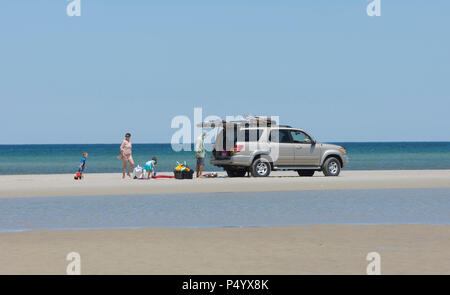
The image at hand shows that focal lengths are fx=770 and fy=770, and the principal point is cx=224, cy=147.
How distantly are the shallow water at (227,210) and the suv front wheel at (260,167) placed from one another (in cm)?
797

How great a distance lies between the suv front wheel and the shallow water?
7971 mm

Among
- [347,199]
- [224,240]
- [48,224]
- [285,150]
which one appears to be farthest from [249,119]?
[224,240]

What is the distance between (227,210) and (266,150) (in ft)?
44.7

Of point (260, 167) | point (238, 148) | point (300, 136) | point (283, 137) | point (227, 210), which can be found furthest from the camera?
point (300, 136)

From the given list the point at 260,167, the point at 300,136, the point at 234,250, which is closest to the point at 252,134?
the point at 260,167

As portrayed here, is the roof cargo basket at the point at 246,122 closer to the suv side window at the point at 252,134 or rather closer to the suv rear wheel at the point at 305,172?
the suv side window at the point at 252,134

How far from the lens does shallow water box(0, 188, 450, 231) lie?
1402 centimetres

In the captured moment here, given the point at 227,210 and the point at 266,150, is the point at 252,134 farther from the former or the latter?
the point at 227,210

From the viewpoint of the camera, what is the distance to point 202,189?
2381cm

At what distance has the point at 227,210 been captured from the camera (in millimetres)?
16469
